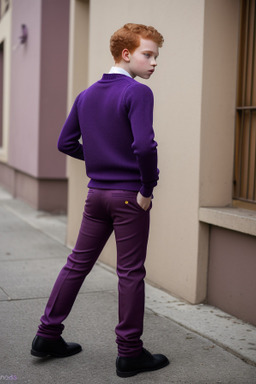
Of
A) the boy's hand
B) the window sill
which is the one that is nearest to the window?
the window sill

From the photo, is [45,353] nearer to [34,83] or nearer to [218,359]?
[218,359]

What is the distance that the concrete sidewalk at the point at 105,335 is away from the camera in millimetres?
3215

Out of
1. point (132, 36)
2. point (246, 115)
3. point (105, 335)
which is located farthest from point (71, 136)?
point (246, 115)

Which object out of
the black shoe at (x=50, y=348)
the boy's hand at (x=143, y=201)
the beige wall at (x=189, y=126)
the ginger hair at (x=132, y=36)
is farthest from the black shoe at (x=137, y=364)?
the ginger hair at (x=132, y=36)

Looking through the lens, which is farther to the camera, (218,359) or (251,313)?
(251,313)

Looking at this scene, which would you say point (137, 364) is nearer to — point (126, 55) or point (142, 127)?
point (142, 127)

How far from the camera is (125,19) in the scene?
554 centimetres

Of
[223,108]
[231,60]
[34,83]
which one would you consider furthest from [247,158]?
[34,83]

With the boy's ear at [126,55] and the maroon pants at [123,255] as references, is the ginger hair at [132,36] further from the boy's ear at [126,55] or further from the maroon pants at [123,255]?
the maroon pants at [123,255]

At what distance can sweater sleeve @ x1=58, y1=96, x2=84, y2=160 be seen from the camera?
3.37 m

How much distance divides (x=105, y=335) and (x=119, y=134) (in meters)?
1.47

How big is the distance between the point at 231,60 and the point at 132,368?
2497mm

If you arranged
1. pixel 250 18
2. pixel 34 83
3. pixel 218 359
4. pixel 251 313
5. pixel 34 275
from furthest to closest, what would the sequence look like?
1. pixel 34 83
2. pixel 34 275
3. pixel 250 18
4. pixel 251 313
5. pixel 218 359

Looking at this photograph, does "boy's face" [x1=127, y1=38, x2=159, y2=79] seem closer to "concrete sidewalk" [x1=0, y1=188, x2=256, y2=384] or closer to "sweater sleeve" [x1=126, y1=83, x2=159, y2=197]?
"sweater sleeve" [x1=126, y1=83, x2=159, y2=197]
